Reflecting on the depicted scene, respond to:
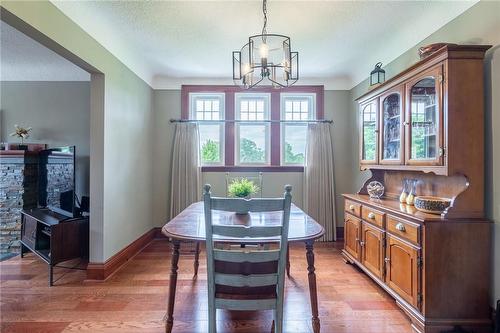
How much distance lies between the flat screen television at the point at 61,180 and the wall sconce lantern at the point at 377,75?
345 centimetres

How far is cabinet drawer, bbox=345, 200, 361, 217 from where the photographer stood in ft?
9.40

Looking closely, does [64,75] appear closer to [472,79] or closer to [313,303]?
[313,303]

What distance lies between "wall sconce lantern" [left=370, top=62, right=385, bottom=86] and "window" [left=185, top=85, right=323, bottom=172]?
112 cm

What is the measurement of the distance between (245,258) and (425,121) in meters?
1.82

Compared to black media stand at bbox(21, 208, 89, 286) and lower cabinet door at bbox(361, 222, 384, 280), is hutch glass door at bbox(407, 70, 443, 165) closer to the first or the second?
lower cabinet door at bbox(361, 222, 384, 280)

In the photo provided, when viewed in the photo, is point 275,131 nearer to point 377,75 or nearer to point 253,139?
point 253,139

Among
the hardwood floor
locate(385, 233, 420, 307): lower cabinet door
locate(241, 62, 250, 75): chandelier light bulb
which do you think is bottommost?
the hardwood floor

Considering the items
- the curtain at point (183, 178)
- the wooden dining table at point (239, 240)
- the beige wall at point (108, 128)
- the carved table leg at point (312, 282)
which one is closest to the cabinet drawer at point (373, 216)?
the wooden dining table at point (239, 240)

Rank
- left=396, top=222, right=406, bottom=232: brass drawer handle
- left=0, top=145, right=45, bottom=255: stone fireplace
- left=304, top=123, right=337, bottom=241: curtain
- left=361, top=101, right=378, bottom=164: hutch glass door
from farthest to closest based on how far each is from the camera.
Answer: left=304, top=123, right=337, bottom=241: curtain, left=0, top=145, right=45, bottom=255: stone fireplace, left=361, top=101, right=378, bottom=164: hutch glass door, left=396, top=222, right=406, bottom=232: brass drawer handle

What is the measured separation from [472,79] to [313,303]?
6.30 feet

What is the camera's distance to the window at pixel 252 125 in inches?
165

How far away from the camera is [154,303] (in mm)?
2291

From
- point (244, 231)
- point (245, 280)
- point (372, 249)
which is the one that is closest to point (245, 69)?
point (244, 231)

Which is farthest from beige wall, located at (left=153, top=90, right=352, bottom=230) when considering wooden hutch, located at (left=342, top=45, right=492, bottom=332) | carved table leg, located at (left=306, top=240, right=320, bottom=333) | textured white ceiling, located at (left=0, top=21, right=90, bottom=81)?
carved table leg, located at (left=306, top=240, right=320, bottom=333)
